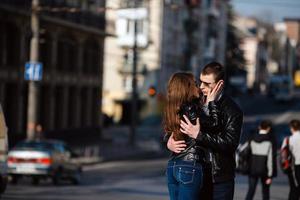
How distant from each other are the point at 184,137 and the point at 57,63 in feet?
147

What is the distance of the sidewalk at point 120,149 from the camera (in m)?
44.3

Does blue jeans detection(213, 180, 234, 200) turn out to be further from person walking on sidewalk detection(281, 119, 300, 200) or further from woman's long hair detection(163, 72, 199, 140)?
person walking on sidewalk detection(281, 119, 300, 200)

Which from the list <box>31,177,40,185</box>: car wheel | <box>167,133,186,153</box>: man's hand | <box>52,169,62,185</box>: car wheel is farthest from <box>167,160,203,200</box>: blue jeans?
<box>31,177,40,185</box>: car wheel

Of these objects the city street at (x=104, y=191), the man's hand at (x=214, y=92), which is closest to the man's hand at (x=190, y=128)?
the man's hand at (x=214, y=92)

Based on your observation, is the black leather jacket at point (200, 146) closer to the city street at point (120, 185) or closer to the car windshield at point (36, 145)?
the city street at point (120, 185)

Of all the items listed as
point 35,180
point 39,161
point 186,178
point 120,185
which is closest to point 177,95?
point 186,178

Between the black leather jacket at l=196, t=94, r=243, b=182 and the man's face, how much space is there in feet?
0.43

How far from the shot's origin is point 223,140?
7434 millimetres

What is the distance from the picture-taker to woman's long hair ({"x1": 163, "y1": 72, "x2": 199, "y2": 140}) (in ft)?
24.2

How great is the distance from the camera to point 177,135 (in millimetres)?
7395

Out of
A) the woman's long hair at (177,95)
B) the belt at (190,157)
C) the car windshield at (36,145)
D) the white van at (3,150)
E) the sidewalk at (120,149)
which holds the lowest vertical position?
the sidewalk at (120,149)

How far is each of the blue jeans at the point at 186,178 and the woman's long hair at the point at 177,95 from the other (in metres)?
0.22

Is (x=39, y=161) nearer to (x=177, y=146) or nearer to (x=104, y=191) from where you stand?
(x=104, y=191)

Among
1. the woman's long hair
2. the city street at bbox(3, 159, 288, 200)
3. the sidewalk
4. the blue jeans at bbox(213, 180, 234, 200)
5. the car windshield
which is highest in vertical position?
the woman's long hair
